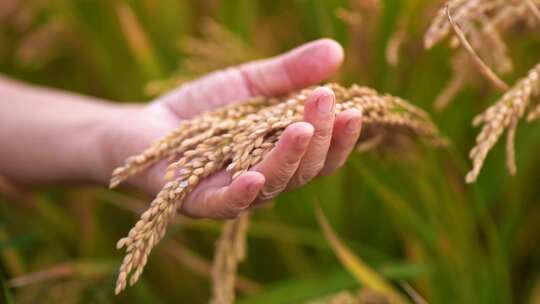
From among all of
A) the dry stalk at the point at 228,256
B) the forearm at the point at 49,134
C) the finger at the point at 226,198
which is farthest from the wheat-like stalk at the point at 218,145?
the forearm at the point at 49,134

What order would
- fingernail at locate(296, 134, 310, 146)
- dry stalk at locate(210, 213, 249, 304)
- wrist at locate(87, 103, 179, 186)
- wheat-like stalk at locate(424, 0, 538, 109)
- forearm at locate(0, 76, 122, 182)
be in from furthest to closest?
forearm at locate(0, 76, 122, 182) → wrist at locate(87, 103, 179, 186) → dry stalk at locate(210, 213, 249, 304) → wheat-like stalk at locate(424, 0, 538, 109) → fingernail at locate(296, 134, 310, 146)

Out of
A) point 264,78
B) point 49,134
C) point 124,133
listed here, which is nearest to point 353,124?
point 264,78

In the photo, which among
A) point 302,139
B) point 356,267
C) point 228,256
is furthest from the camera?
point 356,267


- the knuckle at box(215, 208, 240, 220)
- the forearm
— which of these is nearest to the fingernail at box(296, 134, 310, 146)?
the knuckle at box(215, 208, 240, 220)

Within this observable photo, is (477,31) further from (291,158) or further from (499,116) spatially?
(291,158)

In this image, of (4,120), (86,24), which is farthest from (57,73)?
(4,120)

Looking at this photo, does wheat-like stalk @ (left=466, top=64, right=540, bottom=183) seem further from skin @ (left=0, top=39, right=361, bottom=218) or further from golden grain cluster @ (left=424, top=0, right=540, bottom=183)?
skin @ (left=0, top=39, right=361, bottom=218)
